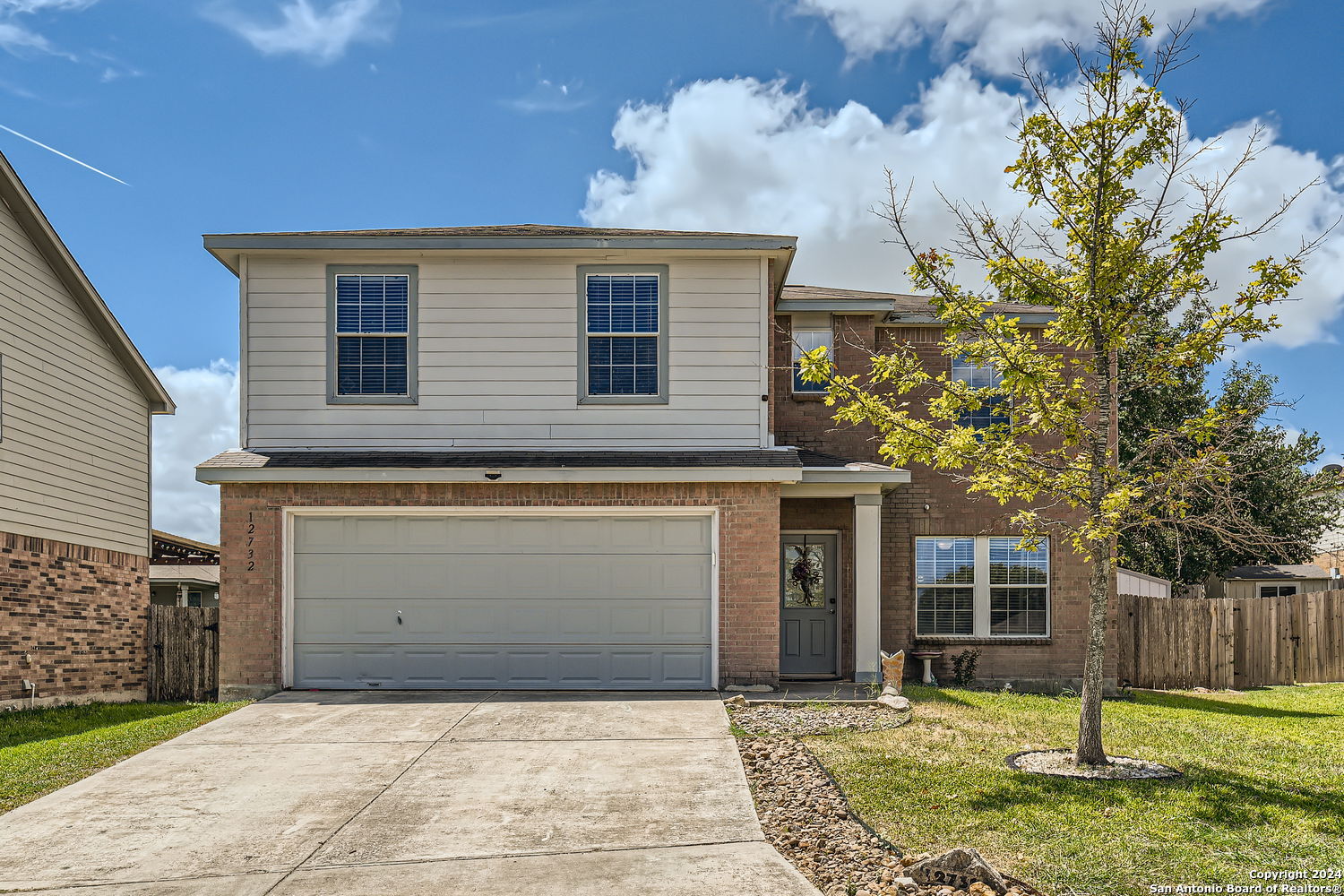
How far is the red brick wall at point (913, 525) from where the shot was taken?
15719 millimetres

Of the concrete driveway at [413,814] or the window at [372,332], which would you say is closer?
the concrete driveway at [413,814]

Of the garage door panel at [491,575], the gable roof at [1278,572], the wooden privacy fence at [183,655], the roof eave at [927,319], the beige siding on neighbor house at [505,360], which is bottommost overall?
the wooden privacy fence at [183,655]

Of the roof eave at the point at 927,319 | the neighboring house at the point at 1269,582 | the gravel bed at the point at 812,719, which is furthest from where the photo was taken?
the neighboring house at the point at 1269,582

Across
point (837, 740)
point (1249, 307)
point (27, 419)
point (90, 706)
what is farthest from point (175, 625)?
point (1249, 307)

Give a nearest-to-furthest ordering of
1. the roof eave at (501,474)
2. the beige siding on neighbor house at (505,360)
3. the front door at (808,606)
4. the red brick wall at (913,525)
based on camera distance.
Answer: the roof eave at (501,474), the beige siding on neighbor house at (505,360), the front door at (808,606), the red brick wall at (913,525)

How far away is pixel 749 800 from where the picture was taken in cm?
792

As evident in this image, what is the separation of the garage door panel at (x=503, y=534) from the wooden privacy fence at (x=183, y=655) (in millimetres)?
4494

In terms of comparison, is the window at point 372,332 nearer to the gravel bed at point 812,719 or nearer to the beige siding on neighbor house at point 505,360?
the beige siding on neighbor house at point 505,360

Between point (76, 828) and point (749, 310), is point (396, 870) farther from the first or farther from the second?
point (749, 310)

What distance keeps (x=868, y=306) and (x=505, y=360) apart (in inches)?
218

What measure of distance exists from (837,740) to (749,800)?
2.06 metres

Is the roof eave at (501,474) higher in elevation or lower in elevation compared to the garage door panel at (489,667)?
higher

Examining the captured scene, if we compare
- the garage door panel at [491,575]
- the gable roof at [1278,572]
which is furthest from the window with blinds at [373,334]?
the gable roof at [1278,572]

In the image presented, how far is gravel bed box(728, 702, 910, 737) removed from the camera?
10.4 m
